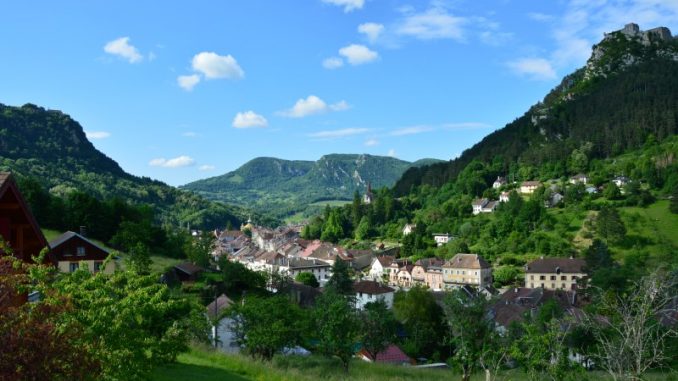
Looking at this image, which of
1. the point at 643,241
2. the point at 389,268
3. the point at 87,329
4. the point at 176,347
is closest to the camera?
the point at 87,329

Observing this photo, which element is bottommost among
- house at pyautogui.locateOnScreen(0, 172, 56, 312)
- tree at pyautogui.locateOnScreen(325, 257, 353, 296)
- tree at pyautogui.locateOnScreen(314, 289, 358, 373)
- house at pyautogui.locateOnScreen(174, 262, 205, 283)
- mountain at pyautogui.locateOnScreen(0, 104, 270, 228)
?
tree at pyautogui.locateOnScreen(325, 257, 353, 296)

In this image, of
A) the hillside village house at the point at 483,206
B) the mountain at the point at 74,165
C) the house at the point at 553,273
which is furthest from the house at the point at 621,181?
the mountain at the point at 74,165

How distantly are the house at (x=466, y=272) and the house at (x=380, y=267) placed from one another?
1124 centimetres

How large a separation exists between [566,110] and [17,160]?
6368 inches

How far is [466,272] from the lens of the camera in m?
76.3

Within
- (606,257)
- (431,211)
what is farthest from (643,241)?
(431,211)

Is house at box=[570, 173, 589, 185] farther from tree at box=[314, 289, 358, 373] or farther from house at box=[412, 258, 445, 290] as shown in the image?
tree at box=[314, 289, 358, 373]

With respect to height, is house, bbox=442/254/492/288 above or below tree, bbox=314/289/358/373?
below

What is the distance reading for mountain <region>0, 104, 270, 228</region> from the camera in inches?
5389

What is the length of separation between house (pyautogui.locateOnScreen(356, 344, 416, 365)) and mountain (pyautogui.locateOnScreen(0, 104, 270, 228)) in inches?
4298

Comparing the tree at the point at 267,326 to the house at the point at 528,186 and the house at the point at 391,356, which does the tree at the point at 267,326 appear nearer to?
the house at the point at 391,356

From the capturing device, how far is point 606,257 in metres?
63.8

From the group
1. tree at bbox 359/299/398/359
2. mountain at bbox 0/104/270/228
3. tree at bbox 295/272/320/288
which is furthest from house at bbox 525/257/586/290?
mountain at bbox 0/104/270/228

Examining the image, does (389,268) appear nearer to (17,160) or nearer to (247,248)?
(247,248)
